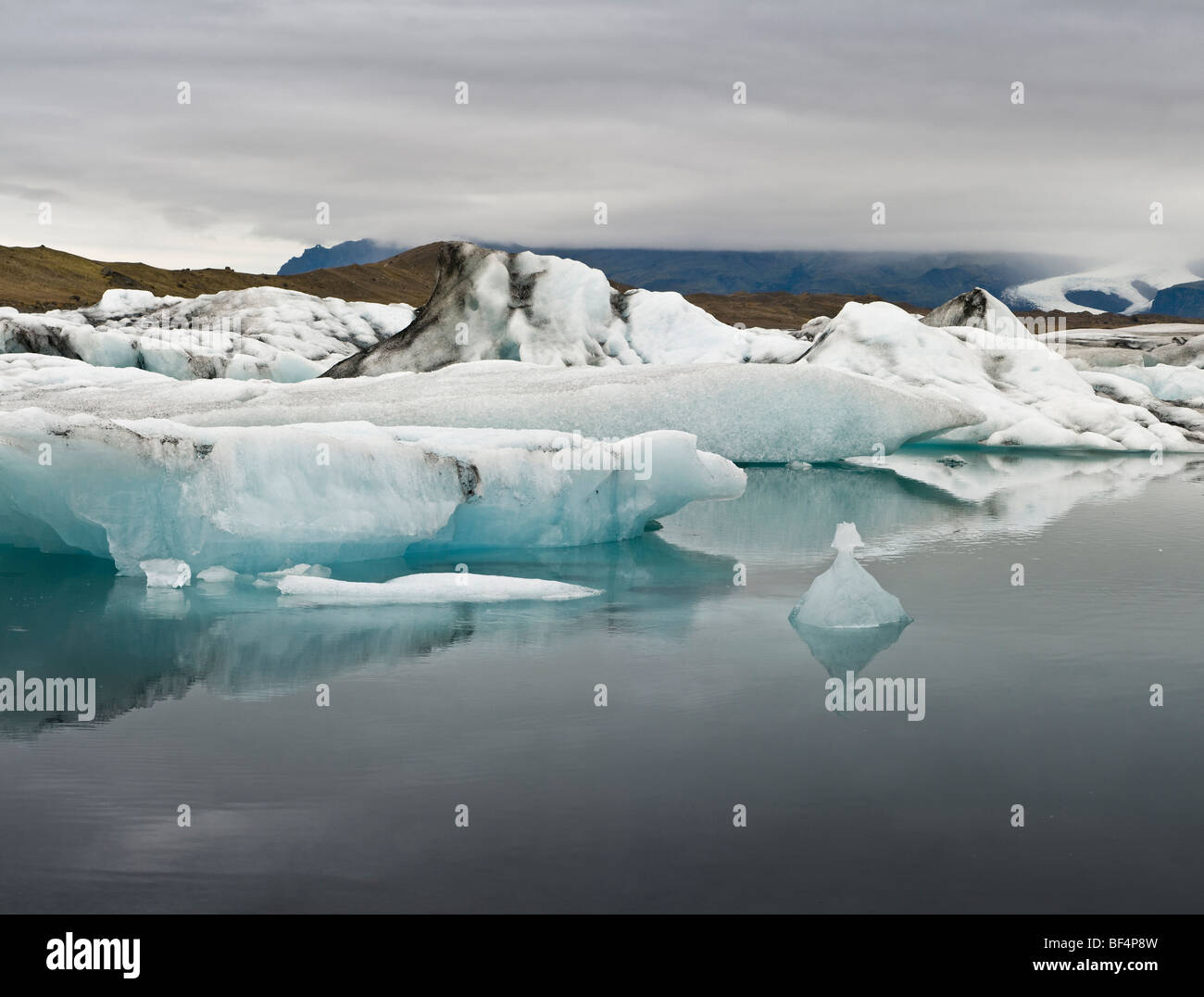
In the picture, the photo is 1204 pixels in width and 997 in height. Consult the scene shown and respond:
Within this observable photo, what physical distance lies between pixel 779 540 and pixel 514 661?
5147 millimetres

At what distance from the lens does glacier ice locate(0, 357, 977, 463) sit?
47.1ft

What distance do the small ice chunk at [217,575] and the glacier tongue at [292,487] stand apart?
0.23 feet

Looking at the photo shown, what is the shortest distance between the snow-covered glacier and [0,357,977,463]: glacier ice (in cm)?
916

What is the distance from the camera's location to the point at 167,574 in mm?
8875

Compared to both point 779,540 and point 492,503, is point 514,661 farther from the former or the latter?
point 779,540

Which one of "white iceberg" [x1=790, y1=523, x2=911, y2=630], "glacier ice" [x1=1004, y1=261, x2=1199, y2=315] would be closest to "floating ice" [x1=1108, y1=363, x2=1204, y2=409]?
"white iceberg" [x1=790, y1=523, x2=911, y2=630]

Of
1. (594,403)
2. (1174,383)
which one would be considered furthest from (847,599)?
(1174,383)

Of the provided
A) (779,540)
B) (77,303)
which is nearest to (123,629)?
(779,540)

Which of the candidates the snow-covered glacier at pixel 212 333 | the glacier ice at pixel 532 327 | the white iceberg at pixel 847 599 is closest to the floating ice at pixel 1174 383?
the glacier ice at pixel 532 327

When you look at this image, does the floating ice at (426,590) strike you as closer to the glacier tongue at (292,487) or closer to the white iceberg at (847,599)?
the glacier tongue at (292,487)

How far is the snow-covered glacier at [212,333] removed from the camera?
28250 millimetres

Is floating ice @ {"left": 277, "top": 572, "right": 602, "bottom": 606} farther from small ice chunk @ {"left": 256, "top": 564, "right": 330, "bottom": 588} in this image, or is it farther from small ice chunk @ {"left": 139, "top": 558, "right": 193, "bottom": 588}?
small ice chunk @ {"left": 139, "top": 558, "right": 193, "bottom": 588}

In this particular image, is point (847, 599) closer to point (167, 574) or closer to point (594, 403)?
point (167, 574)

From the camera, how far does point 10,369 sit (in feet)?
69.5
